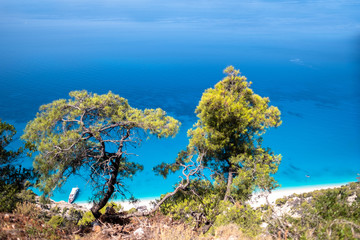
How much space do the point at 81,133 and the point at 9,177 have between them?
94.5 inches

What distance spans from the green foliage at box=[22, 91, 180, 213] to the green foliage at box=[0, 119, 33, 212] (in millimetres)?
564

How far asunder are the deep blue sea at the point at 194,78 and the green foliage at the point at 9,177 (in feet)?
38.5

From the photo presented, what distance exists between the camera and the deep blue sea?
29.4 meters

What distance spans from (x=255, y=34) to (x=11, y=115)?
3634 inches

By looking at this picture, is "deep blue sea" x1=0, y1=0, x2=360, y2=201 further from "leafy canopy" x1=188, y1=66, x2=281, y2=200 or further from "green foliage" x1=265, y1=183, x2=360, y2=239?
"green foliage" x1=265, y1=183, x2=360, y2=239

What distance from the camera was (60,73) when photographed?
53.0 m

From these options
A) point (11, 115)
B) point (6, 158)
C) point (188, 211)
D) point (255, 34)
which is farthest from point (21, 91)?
point (255, 34)

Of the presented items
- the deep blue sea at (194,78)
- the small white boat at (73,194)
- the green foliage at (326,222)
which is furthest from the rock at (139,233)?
the small white boat at (73,194)

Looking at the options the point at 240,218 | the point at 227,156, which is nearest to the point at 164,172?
the point at 227,156

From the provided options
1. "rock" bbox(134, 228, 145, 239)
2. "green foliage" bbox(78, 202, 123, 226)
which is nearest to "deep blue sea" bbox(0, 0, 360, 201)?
"green foliage" bbox(78, 202, 123, 226)

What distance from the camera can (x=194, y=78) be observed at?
182 ft

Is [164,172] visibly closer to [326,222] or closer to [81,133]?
[81,133]

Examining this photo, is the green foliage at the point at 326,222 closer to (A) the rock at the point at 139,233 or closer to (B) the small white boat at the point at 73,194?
(A) the rock at the point at 139,233

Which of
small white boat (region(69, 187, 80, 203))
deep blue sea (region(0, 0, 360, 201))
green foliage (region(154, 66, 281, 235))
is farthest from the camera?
deep blue sea (region(0, 0, 360, 201))
